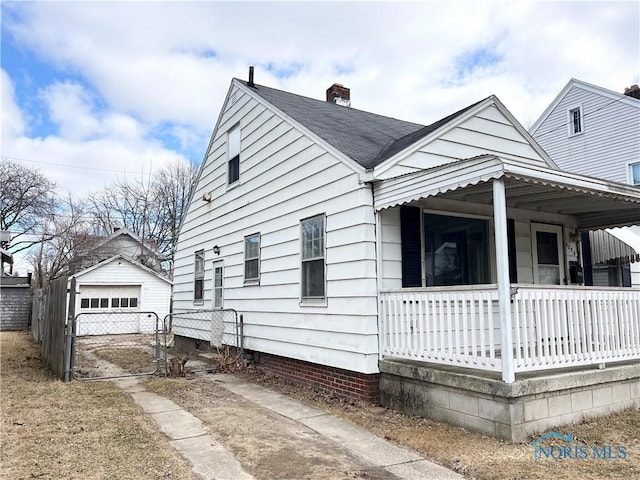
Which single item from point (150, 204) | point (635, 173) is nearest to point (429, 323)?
point (635, 173)

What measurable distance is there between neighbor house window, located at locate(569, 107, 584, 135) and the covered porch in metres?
11.6

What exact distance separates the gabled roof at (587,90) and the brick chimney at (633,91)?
395 millimetres

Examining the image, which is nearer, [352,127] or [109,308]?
[352,127]

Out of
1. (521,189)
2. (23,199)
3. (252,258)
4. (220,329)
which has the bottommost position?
(220,329)

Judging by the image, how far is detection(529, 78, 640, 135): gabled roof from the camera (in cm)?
1642

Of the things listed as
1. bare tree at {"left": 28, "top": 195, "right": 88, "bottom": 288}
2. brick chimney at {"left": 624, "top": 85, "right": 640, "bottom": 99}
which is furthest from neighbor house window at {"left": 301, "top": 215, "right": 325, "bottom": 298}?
bare tree at {"left": 28, "top": 195, "right": 88, "bottom": 288}

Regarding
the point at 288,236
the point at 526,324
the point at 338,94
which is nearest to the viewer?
the point at 526,324

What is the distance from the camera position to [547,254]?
8273mm

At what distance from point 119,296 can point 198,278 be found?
10.8 m

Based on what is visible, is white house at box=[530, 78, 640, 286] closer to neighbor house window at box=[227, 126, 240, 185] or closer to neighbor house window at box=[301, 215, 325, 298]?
neighbor house window at box=[227, 126, 240, 185]

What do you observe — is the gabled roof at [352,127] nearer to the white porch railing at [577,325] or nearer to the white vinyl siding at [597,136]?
the white porch railing at [577,325]

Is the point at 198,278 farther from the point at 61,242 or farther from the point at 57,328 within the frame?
the point at 61,242

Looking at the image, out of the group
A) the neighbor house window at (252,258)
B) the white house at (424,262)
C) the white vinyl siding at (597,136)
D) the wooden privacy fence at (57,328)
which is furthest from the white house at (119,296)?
the white vinyl siding at (597,136)

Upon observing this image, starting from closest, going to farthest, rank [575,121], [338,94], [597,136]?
[338,94], [597,136], [575,121]
